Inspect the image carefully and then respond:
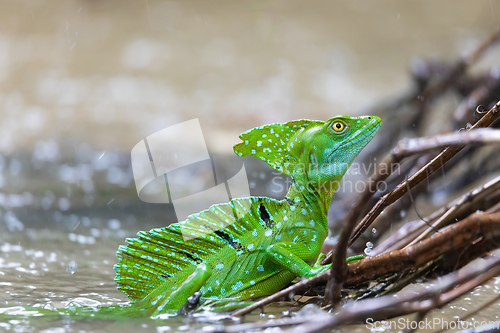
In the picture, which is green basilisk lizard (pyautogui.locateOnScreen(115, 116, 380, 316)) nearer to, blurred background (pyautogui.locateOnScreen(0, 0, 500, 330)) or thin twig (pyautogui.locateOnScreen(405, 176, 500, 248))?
thin twig (pyautogui.locateOnScreen(405, 176, 500, 248))

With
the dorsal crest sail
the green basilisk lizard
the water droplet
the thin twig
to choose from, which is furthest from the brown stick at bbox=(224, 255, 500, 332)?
the water droplet

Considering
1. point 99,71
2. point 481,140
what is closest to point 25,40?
point 99,71

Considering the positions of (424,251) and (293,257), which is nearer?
(424,251)

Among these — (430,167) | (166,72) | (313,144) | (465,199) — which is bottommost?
(465,199)

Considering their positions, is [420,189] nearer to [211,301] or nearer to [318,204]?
[318,204]

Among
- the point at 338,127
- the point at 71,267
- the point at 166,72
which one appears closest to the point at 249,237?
the point at 338,127

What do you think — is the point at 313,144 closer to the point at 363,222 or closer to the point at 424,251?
the point at 363,222

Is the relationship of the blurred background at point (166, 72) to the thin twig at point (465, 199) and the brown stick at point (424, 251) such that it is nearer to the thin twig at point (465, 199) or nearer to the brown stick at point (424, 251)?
the brown stick at point (424, 251)
